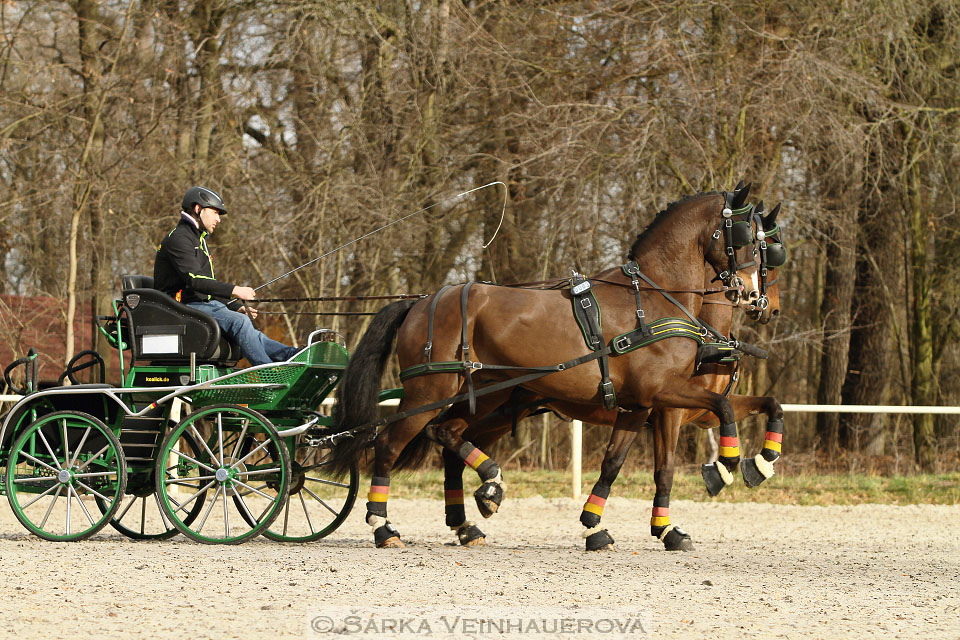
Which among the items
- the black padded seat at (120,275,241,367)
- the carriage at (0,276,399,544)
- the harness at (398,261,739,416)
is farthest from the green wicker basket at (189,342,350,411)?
the harness at (398,261,739,416)

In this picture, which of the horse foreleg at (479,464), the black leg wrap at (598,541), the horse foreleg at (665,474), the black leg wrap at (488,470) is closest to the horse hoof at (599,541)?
the black leg wrap at (598,541)

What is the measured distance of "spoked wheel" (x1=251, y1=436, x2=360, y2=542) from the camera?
23.8 feet

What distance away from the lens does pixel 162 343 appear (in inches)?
275

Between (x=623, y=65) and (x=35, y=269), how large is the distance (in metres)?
8.02

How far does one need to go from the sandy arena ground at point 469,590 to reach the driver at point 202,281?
124cm

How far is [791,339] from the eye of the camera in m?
13.7

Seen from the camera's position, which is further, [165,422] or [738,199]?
[165,422]

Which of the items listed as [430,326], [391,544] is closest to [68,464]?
[391,544]

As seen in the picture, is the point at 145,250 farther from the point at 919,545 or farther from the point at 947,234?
the point at 947,234

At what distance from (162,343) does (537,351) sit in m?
2.30

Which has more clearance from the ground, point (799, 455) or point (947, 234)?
point (947, 234)

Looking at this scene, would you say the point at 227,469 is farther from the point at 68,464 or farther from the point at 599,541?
the point at 599,541

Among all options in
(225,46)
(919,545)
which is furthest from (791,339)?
(225,46)

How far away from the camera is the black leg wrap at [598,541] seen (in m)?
7.05
